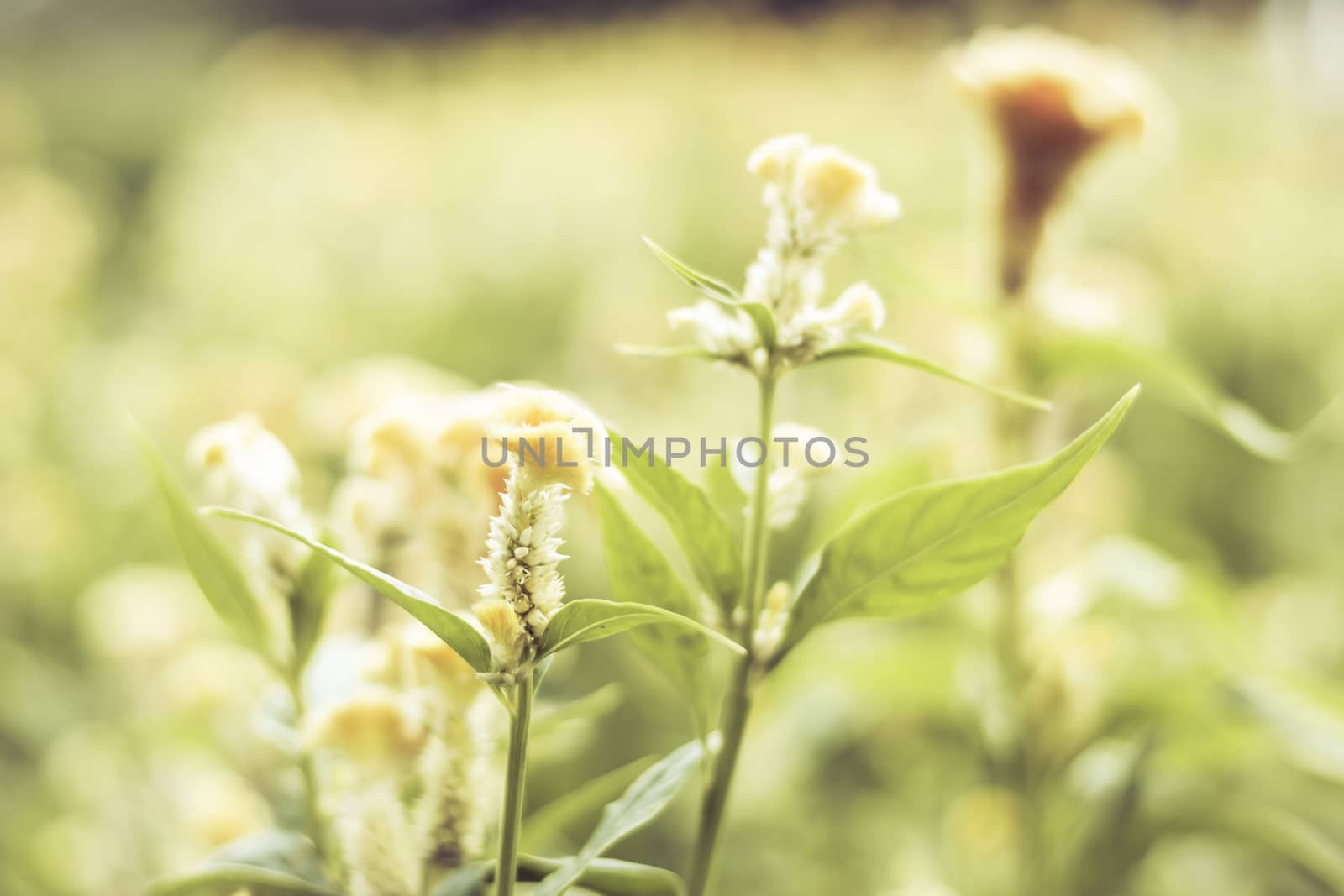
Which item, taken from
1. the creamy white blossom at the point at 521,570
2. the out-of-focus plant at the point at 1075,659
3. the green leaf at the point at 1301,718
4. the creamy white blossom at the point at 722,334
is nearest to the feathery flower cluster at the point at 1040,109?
the out-of-focus plant at the point at 1075,659

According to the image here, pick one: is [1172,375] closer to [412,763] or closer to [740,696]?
[740,696]

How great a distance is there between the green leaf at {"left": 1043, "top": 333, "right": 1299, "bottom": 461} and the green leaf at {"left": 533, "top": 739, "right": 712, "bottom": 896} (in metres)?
0.32

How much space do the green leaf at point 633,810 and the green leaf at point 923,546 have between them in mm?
58

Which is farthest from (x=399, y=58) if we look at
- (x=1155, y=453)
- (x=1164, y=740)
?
(x=1164, y=740)

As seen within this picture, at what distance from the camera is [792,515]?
41 centimetres

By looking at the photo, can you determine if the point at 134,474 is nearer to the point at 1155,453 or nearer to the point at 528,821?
the point at 528,821

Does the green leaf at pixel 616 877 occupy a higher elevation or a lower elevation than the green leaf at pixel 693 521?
lower

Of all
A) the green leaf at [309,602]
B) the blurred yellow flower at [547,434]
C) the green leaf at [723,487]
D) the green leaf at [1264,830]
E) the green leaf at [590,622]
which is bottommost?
the green leaf at [1264,830]

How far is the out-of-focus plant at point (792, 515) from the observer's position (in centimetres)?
37

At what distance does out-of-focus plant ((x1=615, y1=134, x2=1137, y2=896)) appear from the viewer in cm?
37

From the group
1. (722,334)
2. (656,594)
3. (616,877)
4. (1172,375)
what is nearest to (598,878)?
(616,877)

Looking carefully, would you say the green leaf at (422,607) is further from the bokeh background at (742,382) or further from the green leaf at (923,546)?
the bokeh background at (742,382)

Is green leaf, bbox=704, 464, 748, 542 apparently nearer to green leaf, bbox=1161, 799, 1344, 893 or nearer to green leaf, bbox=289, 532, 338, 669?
green leaf, bbox=289, 532, 338, 669

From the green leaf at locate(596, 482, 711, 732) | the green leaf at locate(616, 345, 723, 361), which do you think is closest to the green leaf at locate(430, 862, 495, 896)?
the green leaf at locate(596, 482, 711, 732)
